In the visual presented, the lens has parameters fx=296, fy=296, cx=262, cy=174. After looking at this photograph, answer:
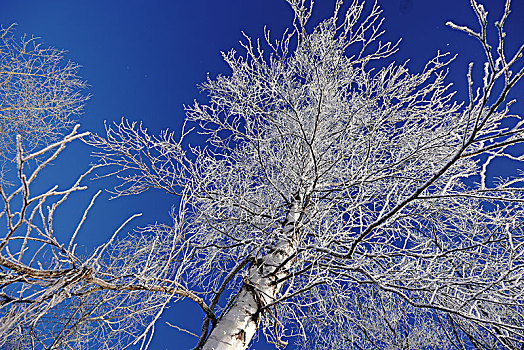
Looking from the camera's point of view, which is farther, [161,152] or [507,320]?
[161,152]

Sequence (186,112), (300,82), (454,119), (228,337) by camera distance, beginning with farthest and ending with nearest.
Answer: (300,82), (186,112), (454,119), (228,337)

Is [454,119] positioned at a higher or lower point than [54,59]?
lower

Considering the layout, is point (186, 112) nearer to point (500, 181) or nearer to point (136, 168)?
point (136, 168)

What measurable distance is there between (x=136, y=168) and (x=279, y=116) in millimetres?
2190

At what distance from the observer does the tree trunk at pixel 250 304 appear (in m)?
2.20

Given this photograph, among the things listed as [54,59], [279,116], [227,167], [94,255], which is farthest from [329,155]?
[54,59]

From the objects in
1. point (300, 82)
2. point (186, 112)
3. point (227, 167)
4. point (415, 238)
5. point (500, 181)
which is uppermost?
point (300, 82)

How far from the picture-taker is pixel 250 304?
2.47m

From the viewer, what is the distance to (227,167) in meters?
4.00

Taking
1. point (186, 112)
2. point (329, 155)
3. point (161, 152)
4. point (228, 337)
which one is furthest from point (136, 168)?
point (329, 155)

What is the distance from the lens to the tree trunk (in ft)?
7.20

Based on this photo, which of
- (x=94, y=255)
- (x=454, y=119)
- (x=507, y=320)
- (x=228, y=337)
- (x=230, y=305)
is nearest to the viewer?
(x=94, y=255)

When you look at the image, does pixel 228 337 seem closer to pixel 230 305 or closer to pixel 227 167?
pixel 230 305

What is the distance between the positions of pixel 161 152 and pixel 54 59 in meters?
3.54
